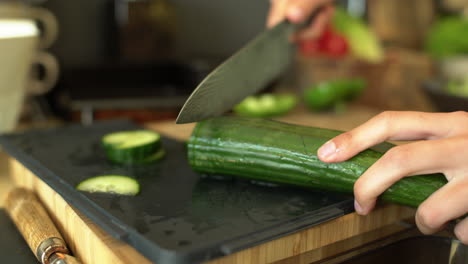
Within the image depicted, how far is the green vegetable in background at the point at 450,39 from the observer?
2.71 m

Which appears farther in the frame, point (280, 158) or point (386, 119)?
point (280, 158)

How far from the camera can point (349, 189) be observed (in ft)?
2.95

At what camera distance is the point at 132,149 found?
3.65 ft

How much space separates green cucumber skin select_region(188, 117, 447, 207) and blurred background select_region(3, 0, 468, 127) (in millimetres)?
917

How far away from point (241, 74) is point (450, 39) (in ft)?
6.64

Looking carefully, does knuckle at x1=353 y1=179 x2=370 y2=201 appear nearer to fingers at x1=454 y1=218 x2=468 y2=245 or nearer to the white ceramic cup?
fingers at x1=454 y1=218 x2=468 y2=245

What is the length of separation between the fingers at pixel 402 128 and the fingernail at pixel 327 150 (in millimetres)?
24

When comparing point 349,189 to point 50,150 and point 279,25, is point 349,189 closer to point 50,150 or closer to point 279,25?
point 279,25

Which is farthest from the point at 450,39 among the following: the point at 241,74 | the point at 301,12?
the point at 241,74

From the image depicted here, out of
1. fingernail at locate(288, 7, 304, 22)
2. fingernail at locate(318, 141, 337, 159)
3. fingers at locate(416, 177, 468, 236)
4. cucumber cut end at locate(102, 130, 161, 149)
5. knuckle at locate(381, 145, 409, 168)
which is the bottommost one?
cucumber cut end at locate(102, 130, 161, 149)

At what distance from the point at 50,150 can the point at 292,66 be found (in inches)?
66.4

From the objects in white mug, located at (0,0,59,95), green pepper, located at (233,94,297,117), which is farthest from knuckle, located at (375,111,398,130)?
white mug, located at (0,0,59,95)

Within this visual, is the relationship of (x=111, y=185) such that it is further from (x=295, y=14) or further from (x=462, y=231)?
(x=295, y=14)

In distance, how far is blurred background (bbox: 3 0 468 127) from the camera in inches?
79.8
